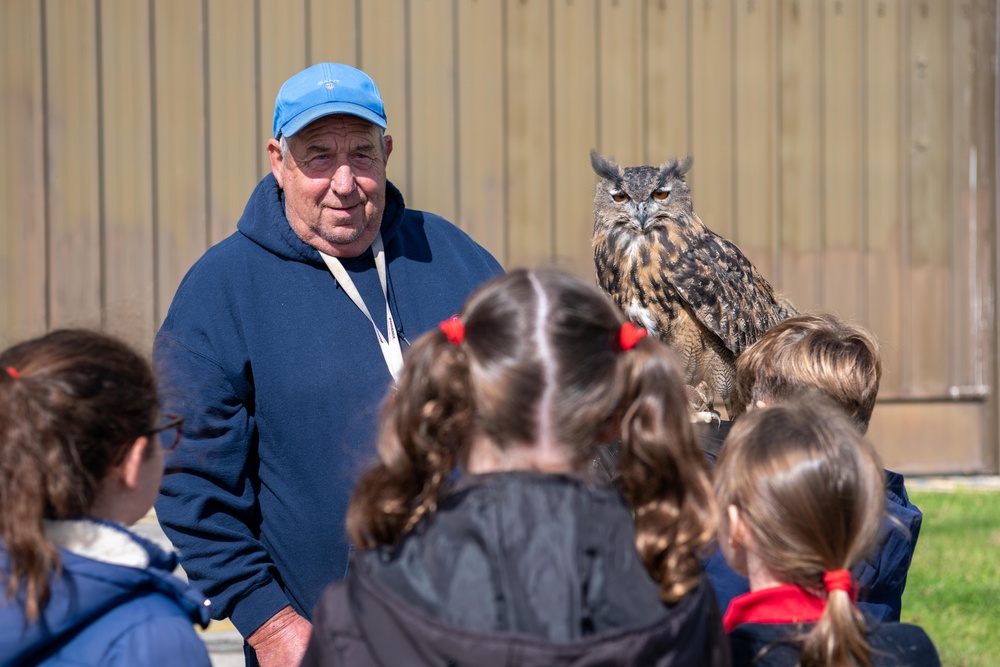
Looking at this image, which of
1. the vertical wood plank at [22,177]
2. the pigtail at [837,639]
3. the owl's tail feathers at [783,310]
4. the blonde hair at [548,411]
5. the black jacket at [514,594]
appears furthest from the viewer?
the vertical wood plank at [22,177]

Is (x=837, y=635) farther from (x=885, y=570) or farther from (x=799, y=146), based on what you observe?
(x=799, y=146)

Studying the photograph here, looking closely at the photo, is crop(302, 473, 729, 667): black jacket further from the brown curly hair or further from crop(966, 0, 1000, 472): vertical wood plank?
crop(966, 0, 1000, 472): vertical wood plank

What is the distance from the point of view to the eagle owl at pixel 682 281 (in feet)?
12.3

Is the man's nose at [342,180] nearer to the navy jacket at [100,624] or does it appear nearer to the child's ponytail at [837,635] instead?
the navy jacket at [100,624]

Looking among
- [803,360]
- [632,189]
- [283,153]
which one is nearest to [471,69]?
[632,189]

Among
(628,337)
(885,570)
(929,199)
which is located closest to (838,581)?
(628,337)

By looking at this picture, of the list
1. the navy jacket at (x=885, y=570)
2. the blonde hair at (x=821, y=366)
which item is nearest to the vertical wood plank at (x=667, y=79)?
the blonde hair at (x=821, y=366)

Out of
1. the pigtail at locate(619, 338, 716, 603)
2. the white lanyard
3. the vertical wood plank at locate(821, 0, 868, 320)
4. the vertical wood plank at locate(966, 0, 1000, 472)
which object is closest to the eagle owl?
the white lanyard

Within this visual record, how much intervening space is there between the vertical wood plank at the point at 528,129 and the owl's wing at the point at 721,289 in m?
2.82

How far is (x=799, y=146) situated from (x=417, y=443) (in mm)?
6236

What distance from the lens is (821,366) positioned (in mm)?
2143

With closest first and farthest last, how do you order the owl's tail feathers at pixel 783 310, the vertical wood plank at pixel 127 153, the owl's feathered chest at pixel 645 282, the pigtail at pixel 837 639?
the pigtail at pixel 837 639 → the owl's feathered chest at pixel 645 282 → the owl's tail feathers at pixel 783 310 → the vertical wood plank at pixel 127 153

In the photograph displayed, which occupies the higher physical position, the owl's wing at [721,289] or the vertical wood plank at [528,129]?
the vertical wood plank at [528,129]

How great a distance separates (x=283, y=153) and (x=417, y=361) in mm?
1296
